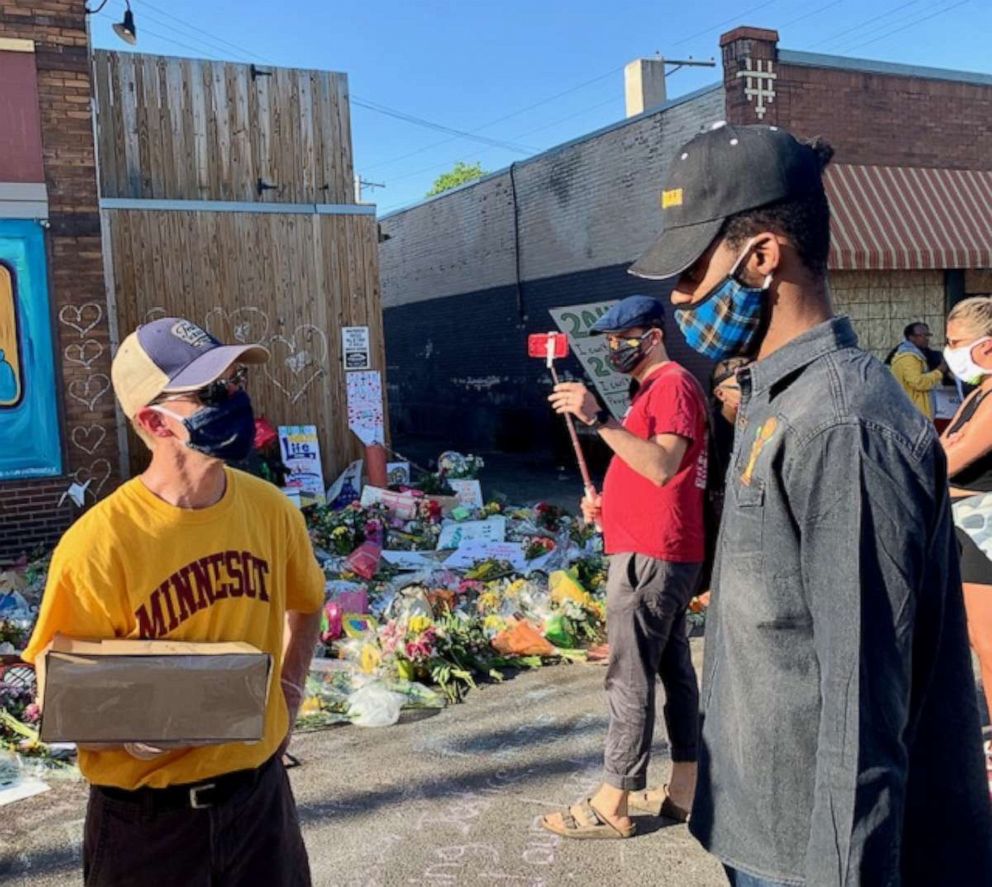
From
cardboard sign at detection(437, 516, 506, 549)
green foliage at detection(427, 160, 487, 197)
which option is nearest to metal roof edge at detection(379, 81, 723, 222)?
cardboard sign at detection(437, 516, 506, 549)

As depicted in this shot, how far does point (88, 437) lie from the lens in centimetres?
963

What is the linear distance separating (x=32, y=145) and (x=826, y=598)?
9596mm

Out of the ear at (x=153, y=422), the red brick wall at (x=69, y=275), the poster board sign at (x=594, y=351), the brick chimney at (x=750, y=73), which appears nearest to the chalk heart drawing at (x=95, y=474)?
the red brick wall at (x=69, y=275)

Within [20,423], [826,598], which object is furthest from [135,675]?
[20,423]

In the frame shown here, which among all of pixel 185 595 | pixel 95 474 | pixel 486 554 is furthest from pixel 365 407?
pixel 185 595

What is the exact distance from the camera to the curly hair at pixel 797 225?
173 cm

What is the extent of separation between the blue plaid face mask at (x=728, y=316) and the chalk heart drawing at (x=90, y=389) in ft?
28.8

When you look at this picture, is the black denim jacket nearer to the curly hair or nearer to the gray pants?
the curly hair

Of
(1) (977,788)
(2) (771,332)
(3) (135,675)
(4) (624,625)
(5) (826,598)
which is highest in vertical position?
(2) (771,332)

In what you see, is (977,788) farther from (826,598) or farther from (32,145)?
(32,145)

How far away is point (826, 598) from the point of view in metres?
1.51

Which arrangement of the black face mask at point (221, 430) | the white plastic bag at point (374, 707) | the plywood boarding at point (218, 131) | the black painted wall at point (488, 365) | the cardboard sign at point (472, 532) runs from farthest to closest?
the black painted wall at point (488, 365) < the plywood boarding at point (218, 131) < the cardboard sign at point (472, 532) < the white plastic bag at point (374, 707) < the black face mask at point (221, 430)

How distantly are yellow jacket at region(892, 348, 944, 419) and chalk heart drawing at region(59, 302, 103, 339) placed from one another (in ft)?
25.9

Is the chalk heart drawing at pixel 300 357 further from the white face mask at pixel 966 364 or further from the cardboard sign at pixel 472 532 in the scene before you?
the white face mask at pixel 966 364
